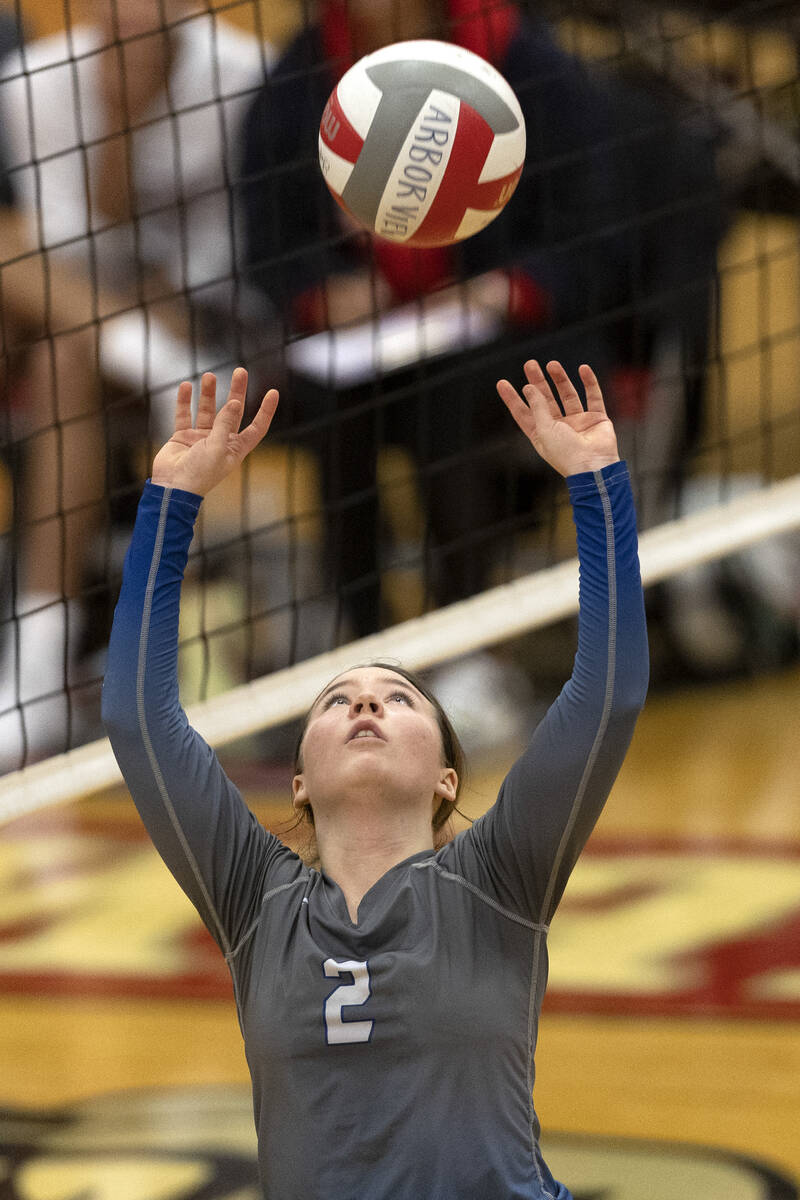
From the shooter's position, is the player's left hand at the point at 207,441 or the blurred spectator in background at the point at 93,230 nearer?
the player's left hand at the point at 207,441

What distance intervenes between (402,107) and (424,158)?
3.5 inches

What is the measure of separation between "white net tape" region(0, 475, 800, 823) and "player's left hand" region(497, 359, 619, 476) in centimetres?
113

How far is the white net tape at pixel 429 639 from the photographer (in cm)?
284

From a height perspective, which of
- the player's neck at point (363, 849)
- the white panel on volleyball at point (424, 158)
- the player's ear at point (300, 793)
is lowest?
the player's neck at point (363, 849)

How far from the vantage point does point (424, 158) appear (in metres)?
2.47

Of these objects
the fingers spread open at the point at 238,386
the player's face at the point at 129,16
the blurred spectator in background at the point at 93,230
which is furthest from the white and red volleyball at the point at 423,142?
the player's face at the point at 129,16

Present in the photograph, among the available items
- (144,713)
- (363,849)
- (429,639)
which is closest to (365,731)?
(363,849)

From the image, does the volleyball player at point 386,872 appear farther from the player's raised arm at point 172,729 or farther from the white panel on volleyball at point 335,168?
the white panel on volleyball at point 335,168

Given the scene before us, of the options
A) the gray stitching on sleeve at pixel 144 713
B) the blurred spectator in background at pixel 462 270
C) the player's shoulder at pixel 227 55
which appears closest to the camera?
the gray stitching on sleeve at pixel 144 713

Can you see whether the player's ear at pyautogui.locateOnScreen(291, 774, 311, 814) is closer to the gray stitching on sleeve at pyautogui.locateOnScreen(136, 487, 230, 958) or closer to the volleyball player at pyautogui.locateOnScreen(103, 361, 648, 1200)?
the volleyball player at pyautogui.locateOnScreen(103, 361, 648, 1200)

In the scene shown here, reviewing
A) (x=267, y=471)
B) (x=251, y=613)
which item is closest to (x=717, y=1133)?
(x=251, y=613)

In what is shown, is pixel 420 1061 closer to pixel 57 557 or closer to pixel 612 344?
pixel 57 557

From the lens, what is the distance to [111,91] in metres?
4.54

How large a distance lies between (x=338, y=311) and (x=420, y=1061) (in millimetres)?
3126
